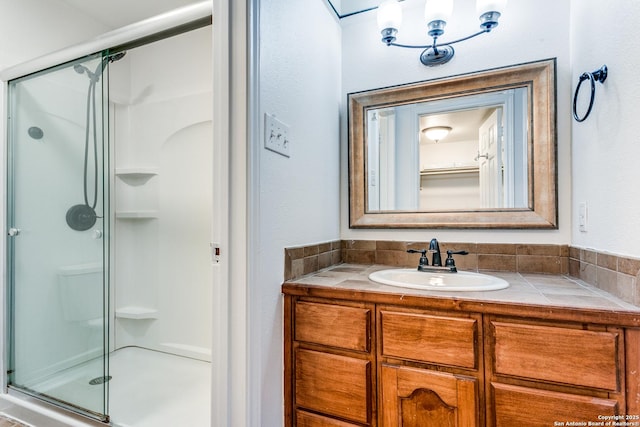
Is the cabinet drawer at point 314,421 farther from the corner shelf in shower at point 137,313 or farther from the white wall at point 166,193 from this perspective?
the corner shelf in shower at point 137,313

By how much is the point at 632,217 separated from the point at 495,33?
42.8 inches

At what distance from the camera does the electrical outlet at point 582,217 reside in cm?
121

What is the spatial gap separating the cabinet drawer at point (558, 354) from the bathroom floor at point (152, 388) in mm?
1404

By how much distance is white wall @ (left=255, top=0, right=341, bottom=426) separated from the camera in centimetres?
107

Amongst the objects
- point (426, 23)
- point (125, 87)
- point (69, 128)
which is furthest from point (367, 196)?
point (125, 87)

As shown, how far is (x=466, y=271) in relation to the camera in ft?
4.75

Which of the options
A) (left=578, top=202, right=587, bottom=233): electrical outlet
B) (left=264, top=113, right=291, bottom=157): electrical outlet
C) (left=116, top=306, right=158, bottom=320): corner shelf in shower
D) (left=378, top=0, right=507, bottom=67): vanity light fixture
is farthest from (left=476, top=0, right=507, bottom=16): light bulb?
(left=116, top=306, right=158, bottom=320): corner shelf in shower

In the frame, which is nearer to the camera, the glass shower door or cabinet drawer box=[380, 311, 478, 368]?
cabinet drawer box=[380, 311, 478, 368]

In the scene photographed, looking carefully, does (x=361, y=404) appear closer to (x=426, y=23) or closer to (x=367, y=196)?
(x=367, y=196)

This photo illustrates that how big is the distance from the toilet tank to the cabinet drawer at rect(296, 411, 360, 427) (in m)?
1.25

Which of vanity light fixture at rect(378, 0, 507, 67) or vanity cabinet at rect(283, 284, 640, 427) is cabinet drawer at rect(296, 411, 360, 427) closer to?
vanity cabinet at rect(283, 284, 640, 427)

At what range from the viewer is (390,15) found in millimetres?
1549

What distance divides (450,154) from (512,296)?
82 centimetres

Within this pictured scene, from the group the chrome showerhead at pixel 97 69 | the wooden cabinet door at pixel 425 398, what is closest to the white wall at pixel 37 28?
the chrome showerhead at pixel 97 69
